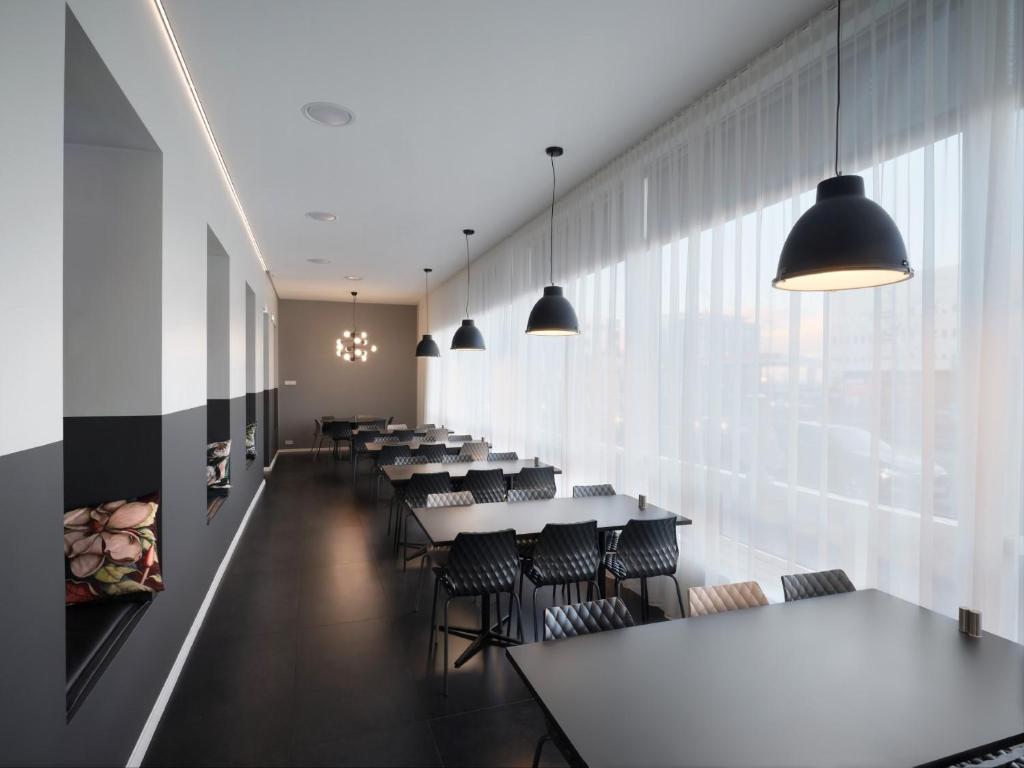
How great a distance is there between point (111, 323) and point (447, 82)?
1.95 metres

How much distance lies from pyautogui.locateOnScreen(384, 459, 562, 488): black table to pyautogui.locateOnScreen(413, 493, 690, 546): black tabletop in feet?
3.45

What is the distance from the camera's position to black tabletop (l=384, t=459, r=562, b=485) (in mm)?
3982

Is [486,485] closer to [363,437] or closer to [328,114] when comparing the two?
[328,114]

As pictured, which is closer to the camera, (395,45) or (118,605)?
(118,605)

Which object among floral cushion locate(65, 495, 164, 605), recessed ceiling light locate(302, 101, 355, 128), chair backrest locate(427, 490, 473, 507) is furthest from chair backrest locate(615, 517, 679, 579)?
recessed ceiling light locate(302, 101, 355, 128)

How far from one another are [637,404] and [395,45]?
242 cm

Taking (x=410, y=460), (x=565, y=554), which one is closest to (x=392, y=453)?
(x=410, y=460)

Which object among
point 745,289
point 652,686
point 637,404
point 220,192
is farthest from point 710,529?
point 220,192

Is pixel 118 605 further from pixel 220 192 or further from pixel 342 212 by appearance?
pixel 342 212

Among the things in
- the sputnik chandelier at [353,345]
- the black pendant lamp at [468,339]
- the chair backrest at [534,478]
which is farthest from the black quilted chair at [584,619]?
the sputnik chandelier at [353,345]

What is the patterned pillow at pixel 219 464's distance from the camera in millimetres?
3760

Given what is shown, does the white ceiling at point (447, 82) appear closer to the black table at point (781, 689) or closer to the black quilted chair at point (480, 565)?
the black quilted chair at point (480, 565)

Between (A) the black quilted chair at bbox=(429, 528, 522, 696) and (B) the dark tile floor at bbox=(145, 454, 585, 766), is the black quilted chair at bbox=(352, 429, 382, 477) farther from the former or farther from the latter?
(A) the black quilted chair at bbox=(429, 528, 522, 696)

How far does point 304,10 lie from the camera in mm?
2184
